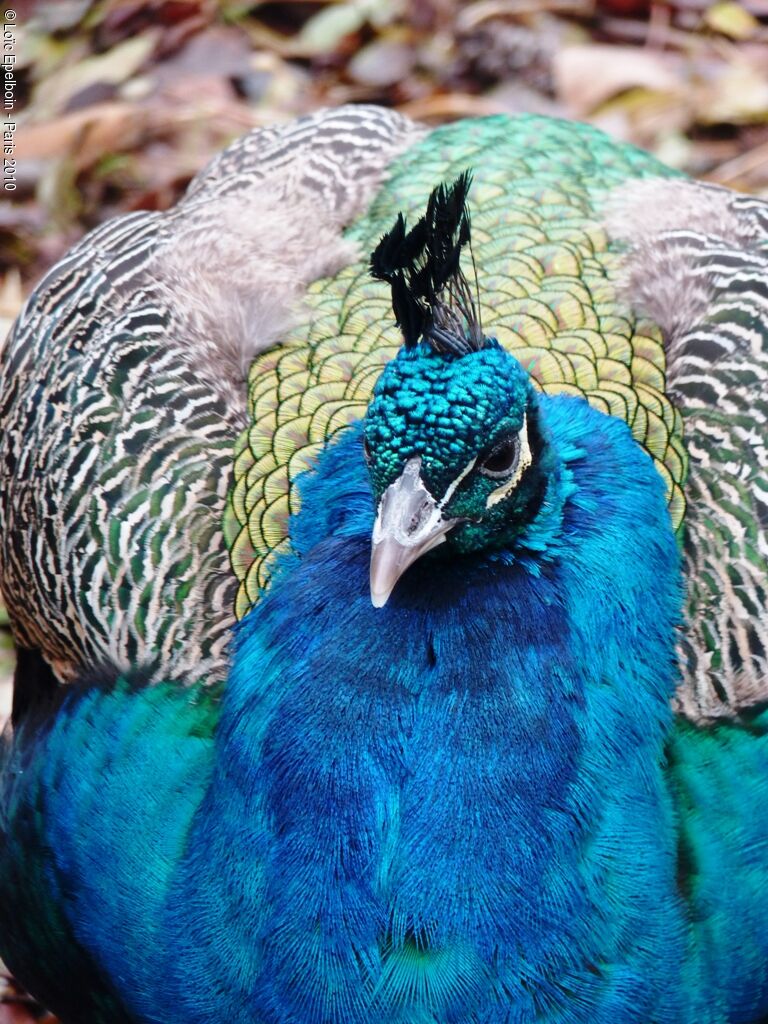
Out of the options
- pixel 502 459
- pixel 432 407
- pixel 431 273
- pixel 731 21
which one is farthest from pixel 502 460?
pixel 731 21

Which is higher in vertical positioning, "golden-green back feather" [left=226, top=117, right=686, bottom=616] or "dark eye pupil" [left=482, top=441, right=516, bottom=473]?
"dark eye pupil" [left=482, top=441, right=516, bottom=473]

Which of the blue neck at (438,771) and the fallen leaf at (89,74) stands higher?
the blue neck at (438,771)

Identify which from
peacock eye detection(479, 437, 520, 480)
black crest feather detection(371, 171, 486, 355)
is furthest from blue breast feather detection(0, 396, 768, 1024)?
black crest feather detection(371, 171, 486, 355)

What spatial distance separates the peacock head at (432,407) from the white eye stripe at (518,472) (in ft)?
0.04

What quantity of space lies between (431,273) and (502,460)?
0.84 ft

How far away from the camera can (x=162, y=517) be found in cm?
247

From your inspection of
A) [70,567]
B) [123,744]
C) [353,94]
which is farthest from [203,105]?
[123,744]

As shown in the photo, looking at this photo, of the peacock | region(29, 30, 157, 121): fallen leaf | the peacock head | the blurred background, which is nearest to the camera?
the peacock head

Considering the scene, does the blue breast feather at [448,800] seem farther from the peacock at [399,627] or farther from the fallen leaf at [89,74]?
the fallen leaf at [89,74]

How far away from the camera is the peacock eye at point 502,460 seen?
6.54ft

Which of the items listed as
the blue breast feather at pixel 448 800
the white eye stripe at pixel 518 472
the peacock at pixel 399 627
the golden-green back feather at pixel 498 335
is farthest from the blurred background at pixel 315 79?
the white eye stripe at pixel 518 472

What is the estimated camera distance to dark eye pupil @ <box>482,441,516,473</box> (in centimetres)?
200

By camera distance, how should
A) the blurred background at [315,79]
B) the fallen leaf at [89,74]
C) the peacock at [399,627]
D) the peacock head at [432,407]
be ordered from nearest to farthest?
1. the peacock head at [432,407]
2. the peacock at [399,627]
3. the blurred background at [315,79]
4. the fallen leaf at [89,74]

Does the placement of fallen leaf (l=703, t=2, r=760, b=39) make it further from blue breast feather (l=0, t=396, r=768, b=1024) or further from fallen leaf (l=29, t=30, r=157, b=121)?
blue breast feather (l=0, t=396, r=768, b=1024)
